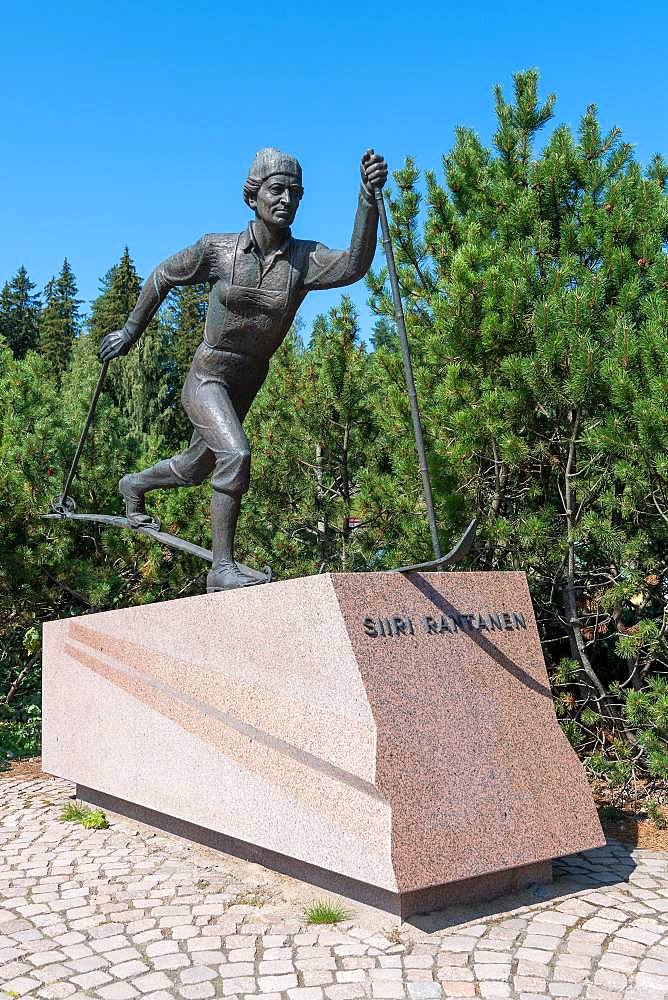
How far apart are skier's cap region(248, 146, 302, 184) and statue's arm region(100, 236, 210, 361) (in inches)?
18.9

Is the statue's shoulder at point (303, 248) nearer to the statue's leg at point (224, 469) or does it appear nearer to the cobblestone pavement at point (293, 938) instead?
the statue's leg at point (224, 469)

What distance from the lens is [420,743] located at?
3787 millimetres

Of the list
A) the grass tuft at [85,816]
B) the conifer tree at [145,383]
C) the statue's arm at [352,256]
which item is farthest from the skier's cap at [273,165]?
the conifer tree at [145,383]

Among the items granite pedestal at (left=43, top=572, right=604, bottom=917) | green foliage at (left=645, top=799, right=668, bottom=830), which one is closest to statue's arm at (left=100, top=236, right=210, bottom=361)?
granite pedestal at (left=43, top=572, right=604, bottom=917)

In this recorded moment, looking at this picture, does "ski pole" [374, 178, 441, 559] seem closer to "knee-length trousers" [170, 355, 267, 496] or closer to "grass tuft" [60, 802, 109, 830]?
"knee-length trousers" [170, 355, 267, 496]

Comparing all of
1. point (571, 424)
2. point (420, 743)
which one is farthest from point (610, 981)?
point (571, 424)

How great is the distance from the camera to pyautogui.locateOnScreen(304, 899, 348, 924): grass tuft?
374cm

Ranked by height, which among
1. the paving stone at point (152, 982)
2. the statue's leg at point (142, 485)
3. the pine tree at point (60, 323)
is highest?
the pine tree at point (60, 323)

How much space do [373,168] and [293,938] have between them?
10.6 feet

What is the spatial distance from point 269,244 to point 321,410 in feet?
9.19

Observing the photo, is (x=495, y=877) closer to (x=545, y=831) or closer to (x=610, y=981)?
(x=545, y=831)

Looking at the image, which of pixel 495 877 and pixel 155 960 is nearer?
pixel 155 960

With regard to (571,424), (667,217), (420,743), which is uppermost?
(667,217)

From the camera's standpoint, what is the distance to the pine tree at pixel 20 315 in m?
39.4
